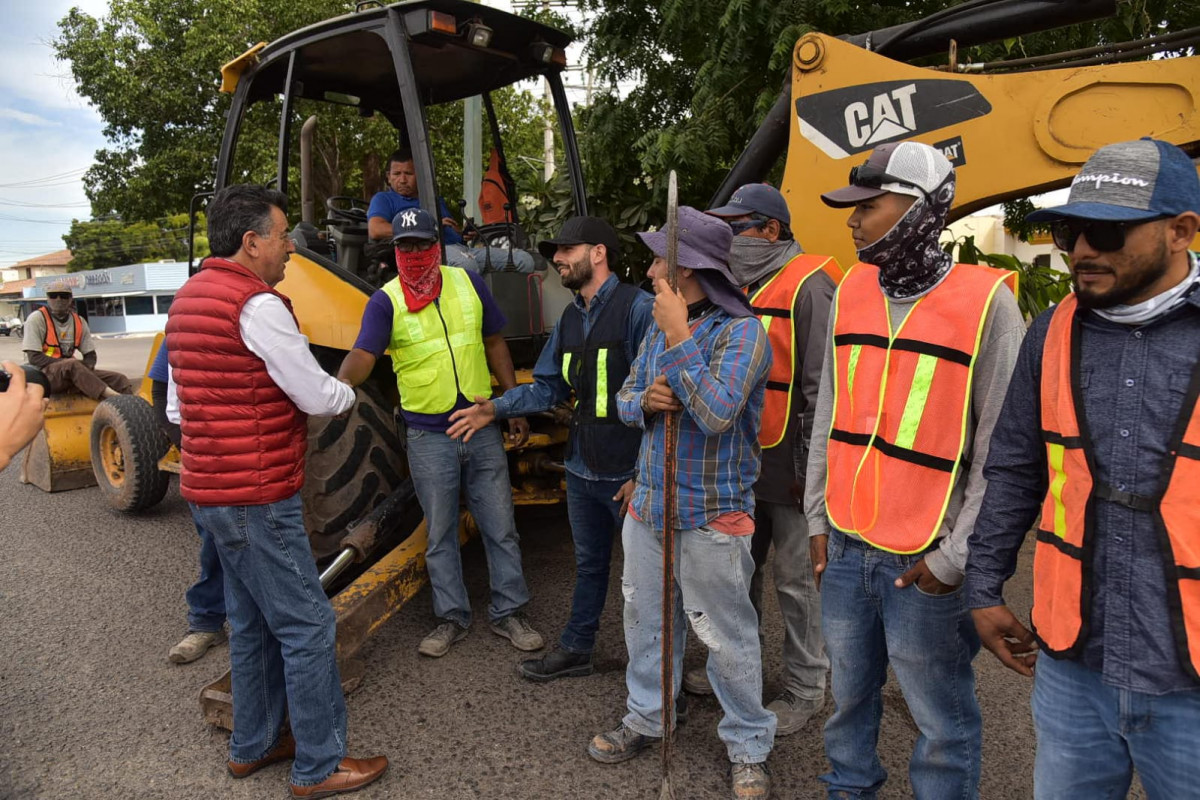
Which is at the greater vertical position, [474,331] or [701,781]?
[474,331]

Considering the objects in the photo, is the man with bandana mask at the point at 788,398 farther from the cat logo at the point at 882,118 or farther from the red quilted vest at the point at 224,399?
the red quilted vest at the point at 224,399

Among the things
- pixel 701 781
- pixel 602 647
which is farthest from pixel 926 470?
pixel 602 647

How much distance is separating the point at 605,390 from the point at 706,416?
0.83 metres

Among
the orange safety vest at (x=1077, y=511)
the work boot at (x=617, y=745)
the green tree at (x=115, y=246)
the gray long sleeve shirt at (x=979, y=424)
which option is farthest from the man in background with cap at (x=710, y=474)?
the green tree at (x=115, y=246)

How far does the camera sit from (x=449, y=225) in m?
4.09

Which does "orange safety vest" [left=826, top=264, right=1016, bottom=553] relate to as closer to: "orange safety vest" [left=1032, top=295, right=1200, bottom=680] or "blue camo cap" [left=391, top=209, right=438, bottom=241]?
"orange safety vest" [left=1032, top=295, right=1200, bottom=680]

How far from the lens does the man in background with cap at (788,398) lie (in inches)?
117

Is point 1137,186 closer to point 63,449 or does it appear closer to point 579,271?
point 579,271

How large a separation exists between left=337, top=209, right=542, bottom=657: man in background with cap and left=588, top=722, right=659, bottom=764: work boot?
83cm

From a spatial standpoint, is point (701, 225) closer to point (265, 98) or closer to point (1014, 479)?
point (1014, 479)

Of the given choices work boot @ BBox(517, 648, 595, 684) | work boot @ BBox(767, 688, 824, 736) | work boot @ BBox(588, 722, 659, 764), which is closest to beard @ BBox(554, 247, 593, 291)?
work boot @ BBox(517, 648, 595, 684)

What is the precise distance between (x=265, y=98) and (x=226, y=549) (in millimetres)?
3394

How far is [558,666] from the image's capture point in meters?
3.46

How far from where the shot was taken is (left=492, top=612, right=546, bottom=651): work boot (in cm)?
370
